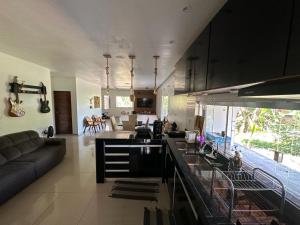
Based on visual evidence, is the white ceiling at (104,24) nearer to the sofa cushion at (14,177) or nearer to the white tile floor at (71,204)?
the sofa cushion at (14,177)

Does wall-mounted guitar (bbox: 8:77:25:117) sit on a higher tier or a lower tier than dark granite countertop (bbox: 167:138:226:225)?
higher

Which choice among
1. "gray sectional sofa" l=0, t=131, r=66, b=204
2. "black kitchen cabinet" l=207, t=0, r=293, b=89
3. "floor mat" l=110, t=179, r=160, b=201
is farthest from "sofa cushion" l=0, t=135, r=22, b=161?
"black kitchen cabinet" l=207, t=0, r=293, b=89

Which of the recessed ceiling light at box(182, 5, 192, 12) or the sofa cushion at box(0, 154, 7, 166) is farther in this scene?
the sofa cushion at box(0, 154, 7, 166)

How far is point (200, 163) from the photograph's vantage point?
2041 millimetres

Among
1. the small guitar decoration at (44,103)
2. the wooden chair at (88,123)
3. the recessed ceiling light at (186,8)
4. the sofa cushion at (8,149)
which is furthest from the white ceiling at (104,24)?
the wooden chair at (88,123)

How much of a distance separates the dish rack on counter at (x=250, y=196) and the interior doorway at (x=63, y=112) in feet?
23.9

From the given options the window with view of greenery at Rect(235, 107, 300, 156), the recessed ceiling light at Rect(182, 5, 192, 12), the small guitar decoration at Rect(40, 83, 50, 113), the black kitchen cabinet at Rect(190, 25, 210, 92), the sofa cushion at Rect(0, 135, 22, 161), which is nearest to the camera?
the window with view of greenery at Rect(235, 107, 300, 156)

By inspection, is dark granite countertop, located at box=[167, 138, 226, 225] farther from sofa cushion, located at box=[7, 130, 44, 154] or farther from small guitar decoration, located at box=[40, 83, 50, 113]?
small guitar decoration, located at box=[40, 83, 50, 113]

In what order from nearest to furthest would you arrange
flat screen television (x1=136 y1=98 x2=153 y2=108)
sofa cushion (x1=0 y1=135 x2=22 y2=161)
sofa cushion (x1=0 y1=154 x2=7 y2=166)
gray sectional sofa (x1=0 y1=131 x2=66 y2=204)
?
gray sectional sofa (x1=0 y1=131 x2=66 y2=204)
sofa cushion (x1=0 y1=154 x2=7 y2=166)
sofa cushion (x1=0 y1=135 x2=22 y2=161)
flat screen television (x1=136 y1=98 x2=153 y2=108)

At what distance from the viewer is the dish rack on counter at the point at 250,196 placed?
3.45 ft

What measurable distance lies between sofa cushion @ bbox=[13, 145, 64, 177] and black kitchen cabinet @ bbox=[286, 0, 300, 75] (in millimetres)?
3960

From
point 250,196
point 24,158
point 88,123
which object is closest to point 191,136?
point 250,196

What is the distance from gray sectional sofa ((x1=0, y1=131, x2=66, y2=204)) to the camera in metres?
2.54

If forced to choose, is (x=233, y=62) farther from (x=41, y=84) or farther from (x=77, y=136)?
(x=77, y=136)
